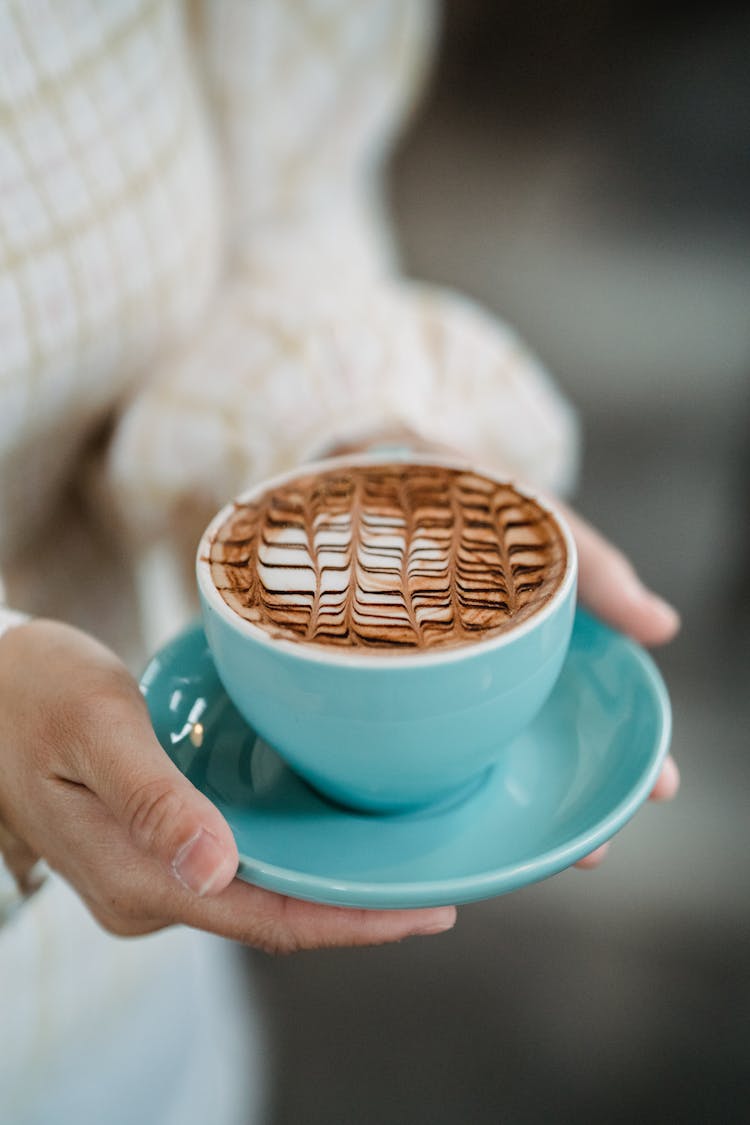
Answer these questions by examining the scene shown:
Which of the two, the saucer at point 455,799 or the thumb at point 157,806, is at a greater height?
the thumb at point 157,806

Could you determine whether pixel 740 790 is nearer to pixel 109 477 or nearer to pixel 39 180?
pixel 109 477

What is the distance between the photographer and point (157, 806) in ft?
1.16

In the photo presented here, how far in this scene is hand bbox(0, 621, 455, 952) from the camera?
352mm

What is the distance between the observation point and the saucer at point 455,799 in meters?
0.35

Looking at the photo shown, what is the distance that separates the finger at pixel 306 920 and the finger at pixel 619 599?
0.17m

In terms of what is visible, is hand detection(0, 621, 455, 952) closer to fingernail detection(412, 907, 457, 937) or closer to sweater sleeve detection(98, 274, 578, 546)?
fingernail detection(412, 907, 457, 937)

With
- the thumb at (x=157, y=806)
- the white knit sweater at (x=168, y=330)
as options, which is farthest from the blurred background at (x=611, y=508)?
the thumb at (x=157, y=806)

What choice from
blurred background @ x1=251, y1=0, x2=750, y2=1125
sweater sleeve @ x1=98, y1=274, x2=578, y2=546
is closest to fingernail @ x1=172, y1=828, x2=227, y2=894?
sweater sleeve @ x1=98, y1=274, x2=578, y2=546

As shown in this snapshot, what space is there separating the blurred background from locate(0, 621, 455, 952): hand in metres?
0.57

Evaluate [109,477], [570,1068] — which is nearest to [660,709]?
[109,477]

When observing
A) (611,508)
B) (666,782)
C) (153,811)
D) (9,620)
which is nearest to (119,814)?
(153,811)

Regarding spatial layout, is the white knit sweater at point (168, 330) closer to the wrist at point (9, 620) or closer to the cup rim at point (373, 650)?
the wrist at point (9, 620)

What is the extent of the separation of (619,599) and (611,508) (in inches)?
29.3

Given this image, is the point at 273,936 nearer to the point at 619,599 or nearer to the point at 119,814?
the point at 119,814
